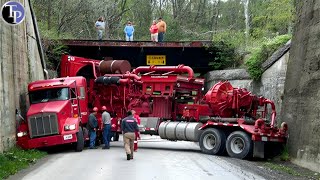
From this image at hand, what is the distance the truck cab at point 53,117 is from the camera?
724 inches

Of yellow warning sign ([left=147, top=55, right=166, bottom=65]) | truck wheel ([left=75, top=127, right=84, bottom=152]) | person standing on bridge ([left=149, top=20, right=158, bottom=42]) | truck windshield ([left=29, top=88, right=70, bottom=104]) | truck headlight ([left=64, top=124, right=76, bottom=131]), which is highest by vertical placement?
person standing on bridge ([left=149, top=20, right=158, bottom=42])

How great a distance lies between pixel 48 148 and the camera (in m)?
20.0

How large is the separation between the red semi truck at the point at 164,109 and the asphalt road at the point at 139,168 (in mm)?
1437

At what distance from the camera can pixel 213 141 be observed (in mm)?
18500

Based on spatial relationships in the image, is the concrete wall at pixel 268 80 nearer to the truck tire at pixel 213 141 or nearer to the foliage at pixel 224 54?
the foliage at pixel 224 54

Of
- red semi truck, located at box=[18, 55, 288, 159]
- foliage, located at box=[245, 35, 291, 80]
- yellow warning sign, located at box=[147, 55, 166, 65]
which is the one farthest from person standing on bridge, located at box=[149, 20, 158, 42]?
foliage, located at box=[245, 35, 291, 80]

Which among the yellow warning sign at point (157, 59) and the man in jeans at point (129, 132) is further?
the yellow warning sign at point (157, 59)

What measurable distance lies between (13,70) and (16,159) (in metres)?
4.91

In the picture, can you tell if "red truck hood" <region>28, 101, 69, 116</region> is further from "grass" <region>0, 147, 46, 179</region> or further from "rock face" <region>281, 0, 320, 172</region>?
"rock face" <region>281, 0, 320, 172</region>

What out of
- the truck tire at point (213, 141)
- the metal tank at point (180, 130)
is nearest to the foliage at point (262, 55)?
the metal tank at point (180, 130)

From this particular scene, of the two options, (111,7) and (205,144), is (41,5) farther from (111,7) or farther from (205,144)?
(205,144)

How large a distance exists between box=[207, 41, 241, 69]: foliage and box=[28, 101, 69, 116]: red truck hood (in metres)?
12.4

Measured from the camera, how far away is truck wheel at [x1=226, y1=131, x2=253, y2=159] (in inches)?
669

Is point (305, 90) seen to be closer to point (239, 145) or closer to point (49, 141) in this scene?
point (239, 145)
